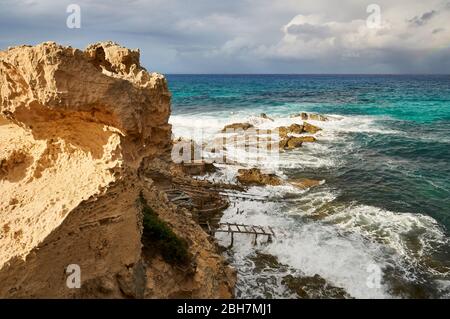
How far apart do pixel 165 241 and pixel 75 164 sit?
392cm

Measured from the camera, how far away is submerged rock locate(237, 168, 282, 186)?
25656 millimetres

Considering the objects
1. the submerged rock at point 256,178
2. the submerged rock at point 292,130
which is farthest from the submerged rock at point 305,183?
the submerged rock at point 292,130

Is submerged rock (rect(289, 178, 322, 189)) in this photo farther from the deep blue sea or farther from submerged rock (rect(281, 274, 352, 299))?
submerged rock (rect(281, 274, 352, 299))

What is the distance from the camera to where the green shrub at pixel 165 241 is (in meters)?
11.0

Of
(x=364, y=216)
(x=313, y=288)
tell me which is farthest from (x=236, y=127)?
(x=313, y=288)

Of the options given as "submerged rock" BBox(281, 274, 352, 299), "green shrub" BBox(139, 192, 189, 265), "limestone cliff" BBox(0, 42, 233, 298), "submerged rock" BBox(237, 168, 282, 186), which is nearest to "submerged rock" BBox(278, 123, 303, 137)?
"submerged rock" BBox(237, 168, 282, 186)

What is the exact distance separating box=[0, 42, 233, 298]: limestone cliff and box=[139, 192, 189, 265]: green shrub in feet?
4.63

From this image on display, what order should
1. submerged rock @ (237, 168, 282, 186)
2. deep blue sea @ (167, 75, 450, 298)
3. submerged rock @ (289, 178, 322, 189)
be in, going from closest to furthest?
deep blue sea @ (167, 75, 450, 298), submerged rock @ (237, 168, 282, 186), submerged rock @ (289, 178, 322, 189)

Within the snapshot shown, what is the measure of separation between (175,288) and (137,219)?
2555 millimetres

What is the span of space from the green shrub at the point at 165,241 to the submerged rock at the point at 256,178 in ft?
47.0

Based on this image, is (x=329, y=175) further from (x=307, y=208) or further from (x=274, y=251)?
(x=274, y=251)

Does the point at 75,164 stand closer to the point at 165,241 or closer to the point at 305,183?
the point at 165,241

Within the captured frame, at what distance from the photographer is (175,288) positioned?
10.4m

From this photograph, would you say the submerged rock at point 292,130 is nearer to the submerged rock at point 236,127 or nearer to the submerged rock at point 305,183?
the submerged rock at point 236,127
